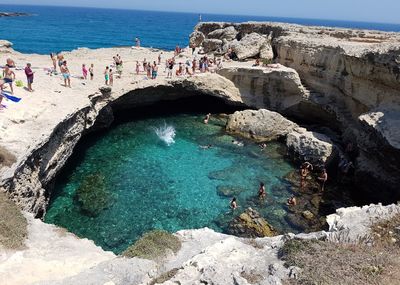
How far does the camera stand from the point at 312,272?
777 centimetres

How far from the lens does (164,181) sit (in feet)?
67.9

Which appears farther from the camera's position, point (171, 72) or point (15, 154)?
point (171, 72)

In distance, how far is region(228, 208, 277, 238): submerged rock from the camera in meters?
16.7

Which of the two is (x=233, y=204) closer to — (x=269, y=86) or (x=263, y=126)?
(x=263, y=126)

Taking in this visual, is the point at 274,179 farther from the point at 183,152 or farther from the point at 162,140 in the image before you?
the point at 162,140

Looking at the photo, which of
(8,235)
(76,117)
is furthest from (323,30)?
(8,235)

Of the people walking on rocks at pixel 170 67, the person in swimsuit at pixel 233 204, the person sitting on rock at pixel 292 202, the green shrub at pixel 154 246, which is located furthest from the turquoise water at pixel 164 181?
the green shrub at pixel 154 246

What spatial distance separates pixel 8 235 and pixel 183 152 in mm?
14718

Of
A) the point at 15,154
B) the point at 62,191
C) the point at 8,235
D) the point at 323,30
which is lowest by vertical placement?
the point at 62,191

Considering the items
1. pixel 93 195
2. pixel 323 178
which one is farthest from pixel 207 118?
pixel 93 195

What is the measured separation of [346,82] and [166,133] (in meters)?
12.6

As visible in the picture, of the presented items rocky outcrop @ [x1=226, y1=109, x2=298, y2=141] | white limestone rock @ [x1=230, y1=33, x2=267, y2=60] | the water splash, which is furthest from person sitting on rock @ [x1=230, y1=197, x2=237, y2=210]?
white limestone rock @ [x1=230, y1=33, x2=267, y2=60]

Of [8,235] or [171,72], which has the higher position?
[171,72]

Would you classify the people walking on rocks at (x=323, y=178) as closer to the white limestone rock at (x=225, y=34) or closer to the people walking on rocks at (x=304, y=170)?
the people walking on rocks at (x=304, y=170)
